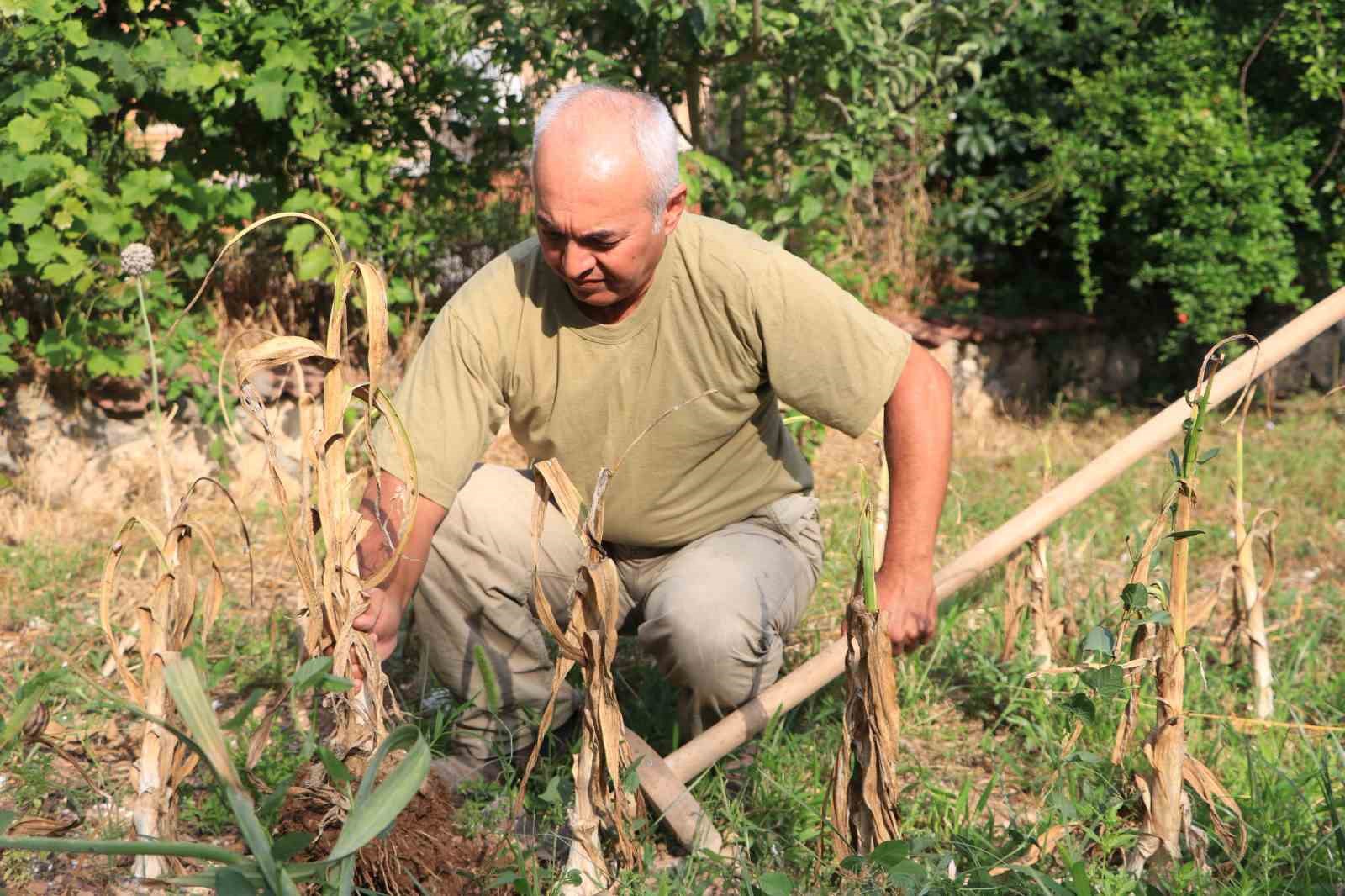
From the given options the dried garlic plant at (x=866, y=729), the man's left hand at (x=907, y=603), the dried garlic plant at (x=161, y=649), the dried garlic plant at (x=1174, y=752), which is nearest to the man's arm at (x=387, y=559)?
the dried garlic plant at (x=161, y=649)

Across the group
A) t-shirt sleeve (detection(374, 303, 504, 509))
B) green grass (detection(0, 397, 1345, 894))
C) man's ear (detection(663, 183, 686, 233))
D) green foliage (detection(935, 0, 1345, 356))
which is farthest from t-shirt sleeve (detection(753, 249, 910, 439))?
green foliage (detection(935, 0, 1345, 356))

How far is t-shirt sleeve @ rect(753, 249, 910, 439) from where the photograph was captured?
8.71 feet

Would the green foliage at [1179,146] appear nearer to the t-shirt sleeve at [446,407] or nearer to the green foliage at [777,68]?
the green foliage at [777,68]

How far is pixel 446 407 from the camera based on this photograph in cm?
259

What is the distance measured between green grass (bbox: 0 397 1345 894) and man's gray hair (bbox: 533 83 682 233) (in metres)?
1.14

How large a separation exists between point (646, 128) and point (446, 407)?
690mm

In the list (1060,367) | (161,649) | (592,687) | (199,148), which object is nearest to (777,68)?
(199,148)

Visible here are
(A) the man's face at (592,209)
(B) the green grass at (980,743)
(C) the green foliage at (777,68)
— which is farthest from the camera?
(C) the green foliage at (777,68)

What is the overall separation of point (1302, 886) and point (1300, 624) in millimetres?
1690

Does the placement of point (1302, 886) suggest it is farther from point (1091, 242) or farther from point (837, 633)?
point (1091, 242)

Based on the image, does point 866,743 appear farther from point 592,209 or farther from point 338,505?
point 592,209

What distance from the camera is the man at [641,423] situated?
2.49m

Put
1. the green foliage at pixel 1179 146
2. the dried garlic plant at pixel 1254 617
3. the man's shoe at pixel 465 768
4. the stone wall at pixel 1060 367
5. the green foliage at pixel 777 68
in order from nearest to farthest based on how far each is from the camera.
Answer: the man's shoe at pixel 465 768 < the dried garlic plant at pixel 1254 617 < the green foliage at pixel 777 68 < the green foliage at pixel 1179 146 < the stone wall at pixel 1060 367

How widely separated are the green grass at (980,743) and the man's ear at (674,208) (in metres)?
1.12
